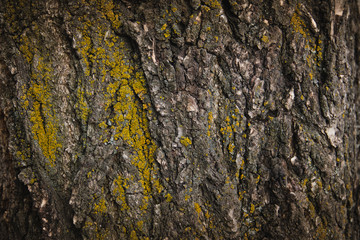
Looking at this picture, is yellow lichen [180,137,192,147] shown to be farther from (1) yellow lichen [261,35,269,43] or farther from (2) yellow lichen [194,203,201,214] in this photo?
(1) yellow lichen [261,35,269,43]

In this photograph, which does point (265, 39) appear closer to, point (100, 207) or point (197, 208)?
point (197, 208)

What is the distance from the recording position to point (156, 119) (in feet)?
6.23

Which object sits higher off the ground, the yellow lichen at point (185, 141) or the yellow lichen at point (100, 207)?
the yellow lichen at point (185, 141)

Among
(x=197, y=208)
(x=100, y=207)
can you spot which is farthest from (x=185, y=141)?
(x=100, y=207)

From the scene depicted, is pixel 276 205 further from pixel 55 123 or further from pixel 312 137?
pixel 55 123

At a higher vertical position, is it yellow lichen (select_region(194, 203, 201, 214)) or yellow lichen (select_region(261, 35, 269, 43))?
yellow lichen (select_region(261, 35, 269, 43))

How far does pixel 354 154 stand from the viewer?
89.0 inches

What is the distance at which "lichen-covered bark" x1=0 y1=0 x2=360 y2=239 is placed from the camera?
6.15ft

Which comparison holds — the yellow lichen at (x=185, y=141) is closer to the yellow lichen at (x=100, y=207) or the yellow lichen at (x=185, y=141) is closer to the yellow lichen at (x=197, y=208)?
the yellow lichen at (x=197, y=208)

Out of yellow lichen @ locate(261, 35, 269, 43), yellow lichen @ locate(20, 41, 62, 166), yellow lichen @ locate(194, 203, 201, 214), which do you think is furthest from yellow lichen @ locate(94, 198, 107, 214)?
yellow lichen @ locate(261, 35, 269, 43)

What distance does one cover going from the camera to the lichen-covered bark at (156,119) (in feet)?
6.15

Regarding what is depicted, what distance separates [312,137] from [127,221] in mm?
1742

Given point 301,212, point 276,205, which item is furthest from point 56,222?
point 301,212

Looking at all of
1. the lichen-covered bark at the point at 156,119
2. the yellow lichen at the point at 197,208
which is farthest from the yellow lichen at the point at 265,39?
the yellow lichen at the point at 197,208
